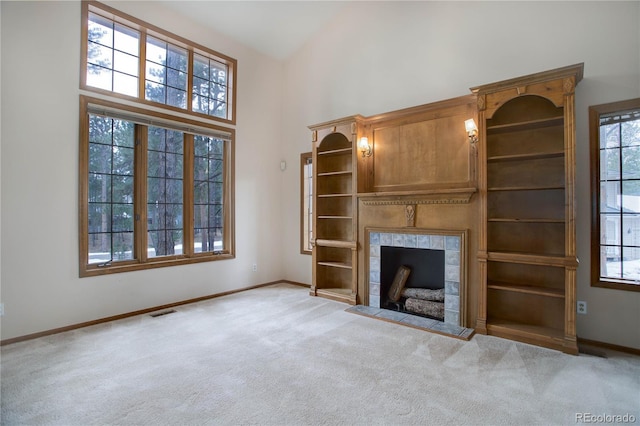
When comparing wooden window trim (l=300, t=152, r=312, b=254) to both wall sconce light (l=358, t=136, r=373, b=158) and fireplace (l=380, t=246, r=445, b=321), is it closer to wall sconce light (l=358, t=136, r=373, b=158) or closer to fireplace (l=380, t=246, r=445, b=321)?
wall sconce light (l=358, t=136, r=373, b=158)

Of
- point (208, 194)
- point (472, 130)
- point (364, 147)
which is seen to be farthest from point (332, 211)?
point (472, 130)

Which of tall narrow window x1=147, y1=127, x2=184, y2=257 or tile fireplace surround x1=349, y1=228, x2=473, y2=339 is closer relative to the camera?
tile fireplace surround x1=349, y1=228, x2=473, y2=339

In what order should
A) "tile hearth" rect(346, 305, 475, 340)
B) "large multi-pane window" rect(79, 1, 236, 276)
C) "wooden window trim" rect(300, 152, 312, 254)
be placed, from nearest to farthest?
"tile hearth" rect(346, 305, 475, 340) < "large multi-pane window" rect(79, 1, 236, 276) < "wooden window trim" rect(300, 152, 312, 254)

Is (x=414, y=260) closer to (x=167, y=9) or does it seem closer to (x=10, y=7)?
(x=167, y=9)

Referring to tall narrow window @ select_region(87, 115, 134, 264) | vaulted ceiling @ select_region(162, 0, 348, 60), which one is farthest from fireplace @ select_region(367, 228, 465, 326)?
vaulted ceiling @ select_region(162, 0, 348, 60)

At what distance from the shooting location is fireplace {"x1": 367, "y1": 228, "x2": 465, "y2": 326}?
3758 mm

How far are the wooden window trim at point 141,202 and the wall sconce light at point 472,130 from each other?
345 centimetres

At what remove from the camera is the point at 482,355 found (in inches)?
117

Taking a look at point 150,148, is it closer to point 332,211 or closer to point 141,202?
point 141,202

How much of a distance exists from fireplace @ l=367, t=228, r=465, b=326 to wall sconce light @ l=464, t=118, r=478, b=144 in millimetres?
1078

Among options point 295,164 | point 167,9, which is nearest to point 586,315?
point 295,164

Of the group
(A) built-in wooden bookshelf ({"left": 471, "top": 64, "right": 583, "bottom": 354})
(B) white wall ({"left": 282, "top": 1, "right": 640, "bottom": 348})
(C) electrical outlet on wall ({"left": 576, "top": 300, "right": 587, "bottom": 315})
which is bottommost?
(C) electrical outlet on wall ({"left": 576, "top": 300, "right": 587, "bottom": 315})

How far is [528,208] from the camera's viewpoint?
355 cm

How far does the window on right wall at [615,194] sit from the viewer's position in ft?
10.3
